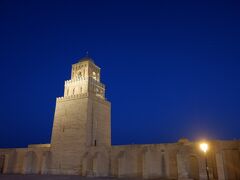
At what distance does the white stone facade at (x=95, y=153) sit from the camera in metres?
21.5

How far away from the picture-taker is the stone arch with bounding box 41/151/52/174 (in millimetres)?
29602

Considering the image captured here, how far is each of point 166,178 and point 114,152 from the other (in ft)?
23.1

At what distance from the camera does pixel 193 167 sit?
22.3 m

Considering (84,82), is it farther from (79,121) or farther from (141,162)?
(141,162)

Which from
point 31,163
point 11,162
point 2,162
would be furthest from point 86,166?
point 2,162

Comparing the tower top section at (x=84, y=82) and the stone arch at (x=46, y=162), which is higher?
the tower top section at (x=84, y=82)

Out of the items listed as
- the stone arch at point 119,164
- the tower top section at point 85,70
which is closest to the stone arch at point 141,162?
the stone arch at point 119,164

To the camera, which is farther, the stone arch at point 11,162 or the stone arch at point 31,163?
→ the stone arch at point 11,162

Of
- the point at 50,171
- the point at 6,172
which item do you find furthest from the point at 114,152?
the point at 6,172

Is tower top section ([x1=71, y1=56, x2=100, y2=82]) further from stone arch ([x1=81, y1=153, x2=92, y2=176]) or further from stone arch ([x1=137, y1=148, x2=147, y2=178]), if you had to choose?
stone arch ([x1=137, y1=148, x2=147, y2=178])

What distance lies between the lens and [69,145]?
30.0 meters

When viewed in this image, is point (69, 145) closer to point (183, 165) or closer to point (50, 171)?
point (50, 171)

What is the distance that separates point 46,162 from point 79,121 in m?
7.52

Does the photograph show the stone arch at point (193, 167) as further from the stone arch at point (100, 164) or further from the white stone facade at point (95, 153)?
the stone arch at point (100, 164)
